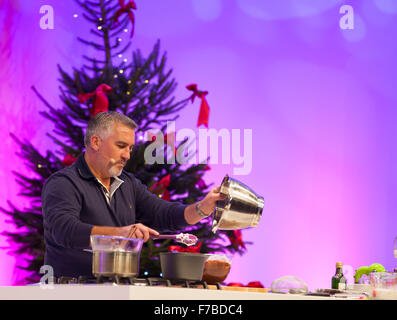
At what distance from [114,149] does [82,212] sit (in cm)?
31

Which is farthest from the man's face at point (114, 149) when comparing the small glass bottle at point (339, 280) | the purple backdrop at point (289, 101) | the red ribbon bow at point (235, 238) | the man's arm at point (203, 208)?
the purple backdrop at point (289, 101)

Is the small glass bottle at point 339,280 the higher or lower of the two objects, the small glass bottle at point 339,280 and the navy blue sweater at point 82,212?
the lower

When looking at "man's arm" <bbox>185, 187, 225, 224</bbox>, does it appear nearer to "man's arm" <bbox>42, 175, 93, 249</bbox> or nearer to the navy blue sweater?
the navy blue sweater

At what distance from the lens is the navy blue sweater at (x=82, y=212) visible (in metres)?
2.20

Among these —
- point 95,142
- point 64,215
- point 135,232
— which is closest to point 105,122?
point 95,142

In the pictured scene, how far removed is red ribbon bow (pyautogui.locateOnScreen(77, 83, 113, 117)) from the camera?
12.7 feet

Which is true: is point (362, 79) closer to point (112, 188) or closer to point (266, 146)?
point (266, 146)

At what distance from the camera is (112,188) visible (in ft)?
8.96

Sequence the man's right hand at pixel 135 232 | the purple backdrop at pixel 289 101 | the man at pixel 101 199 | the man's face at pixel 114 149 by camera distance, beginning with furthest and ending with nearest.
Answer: the purple backdrop at pixel 289 101 < the man's face at pixel 114 149 < the man at pixel 101 199 < the man's right hand at pixel 135 232

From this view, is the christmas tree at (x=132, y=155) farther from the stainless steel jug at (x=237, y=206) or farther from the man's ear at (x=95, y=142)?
the stainless steel jug at (x=237, y=206)

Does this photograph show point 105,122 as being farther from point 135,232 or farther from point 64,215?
point 135,232

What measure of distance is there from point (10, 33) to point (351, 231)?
3331 millimetres

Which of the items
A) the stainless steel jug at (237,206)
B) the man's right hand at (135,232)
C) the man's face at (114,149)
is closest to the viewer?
the man's right hand at (135,232)

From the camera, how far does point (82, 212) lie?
2.57m
